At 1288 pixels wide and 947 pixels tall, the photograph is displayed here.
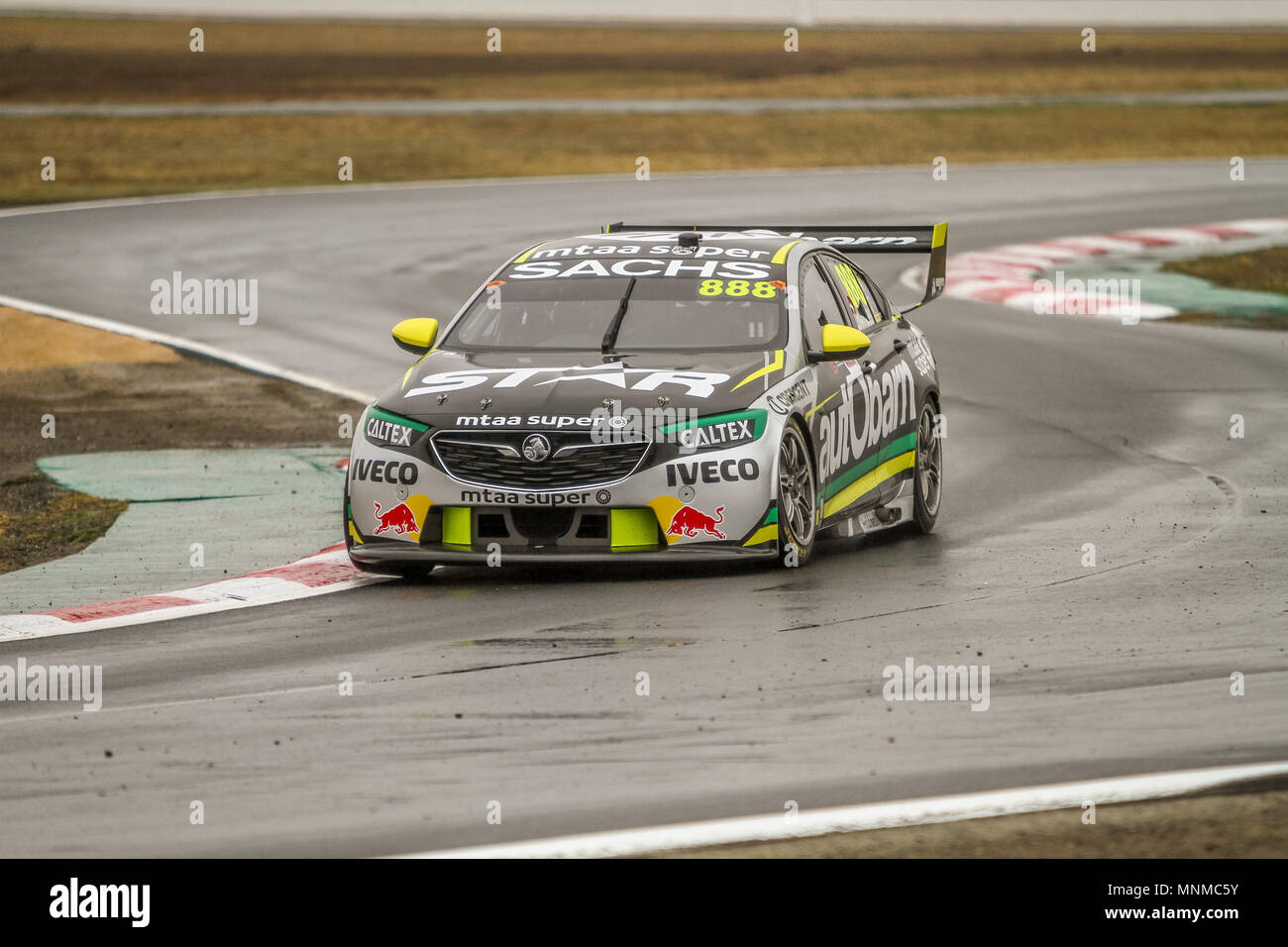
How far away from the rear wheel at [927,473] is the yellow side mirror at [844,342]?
50.9 inches

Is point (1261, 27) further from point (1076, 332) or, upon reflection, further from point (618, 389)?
point (618, 389)

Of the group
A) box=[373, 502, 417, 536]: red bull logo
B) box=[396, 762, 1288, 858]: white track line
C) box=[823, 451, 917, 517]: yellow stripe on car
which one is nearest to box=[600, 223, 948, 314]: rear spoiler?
box=[823, 451, 917, 517]: yellow stripe on car

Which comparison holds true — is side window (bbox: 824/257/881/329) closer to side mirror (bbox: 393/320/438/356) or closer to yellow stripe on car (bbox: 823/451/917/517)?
yellow stripe on car (bbox: 823/451/917/517)

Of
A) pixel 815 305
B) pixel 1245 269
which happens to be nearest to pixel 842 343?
pixel 815 305

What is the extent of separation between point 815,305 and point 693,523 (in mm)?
1804

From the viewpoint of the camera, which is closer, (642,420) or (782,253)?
(642,420)

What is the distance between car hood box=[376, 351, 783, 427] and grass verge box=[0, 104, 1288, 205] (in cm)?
2356

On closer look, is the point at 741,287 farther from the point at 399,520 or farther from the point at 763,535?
the point at 399,520

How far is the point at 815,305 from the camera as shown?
10.7 metres

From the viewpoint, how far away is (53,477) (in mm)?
13023

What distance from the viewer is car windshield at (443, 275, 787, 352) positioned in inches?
404

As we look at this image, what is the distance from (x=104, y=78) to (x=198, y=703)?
48841 millimetres

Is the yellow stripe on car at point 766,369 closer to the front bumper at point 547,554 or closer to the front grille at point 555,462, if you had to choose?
the front grille at point 555,462
